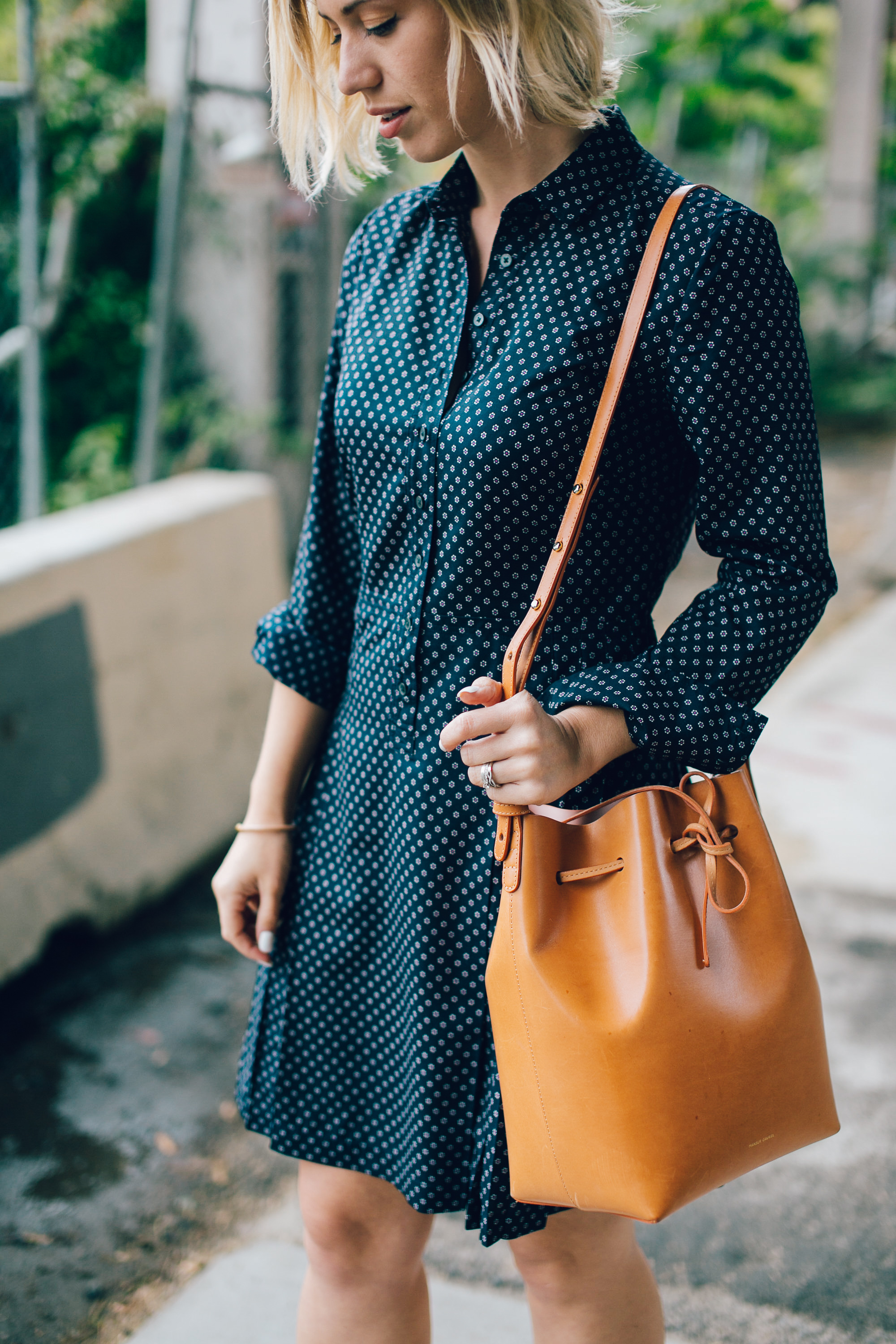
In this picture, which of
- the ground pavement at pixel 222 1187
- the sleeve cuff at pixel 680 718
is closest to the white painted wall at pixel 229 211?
the ground pavement at pixel 222 1187

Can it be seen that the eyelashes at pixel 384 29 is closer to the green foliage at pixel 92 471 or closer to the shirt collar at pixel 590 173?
the shirt collar at pixel 590 173

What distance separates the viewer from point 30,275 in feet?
11.9

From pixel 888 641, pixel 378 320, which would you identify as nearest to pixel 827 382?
pixel 888 641

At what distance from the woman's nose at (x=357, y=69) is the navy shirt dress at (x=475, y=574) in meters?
0.16

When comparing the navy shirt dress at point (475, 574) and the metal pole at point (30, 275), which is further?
the metal pole at point (30, 275)

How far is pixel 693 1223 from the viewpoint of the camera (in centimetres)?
228

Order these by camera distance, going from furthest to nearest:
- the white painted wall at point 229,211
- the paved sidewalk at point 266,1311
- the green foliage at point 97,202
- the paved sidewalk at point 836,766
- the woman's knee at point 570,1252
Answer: the green foliage at point 97,202 → the white painted wall at point 229,211 → the paved sidewalk at point 836,766 → the paved sidewalk at point 266,1311 → the woman's knee at point 570,1252

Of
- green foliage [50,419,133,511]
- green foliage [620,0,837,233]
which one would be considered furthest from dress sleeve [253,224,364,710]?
green foliage [620,0,837,233]

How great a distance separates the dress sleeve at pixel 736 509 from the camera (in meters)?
1.14

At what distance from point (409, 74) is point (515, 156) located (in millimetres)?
141

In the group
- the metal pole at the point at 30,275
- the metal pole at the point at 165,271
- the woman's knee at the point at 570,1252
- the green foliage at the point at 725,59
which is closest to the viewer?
the woman's knee at the point at 570,1252

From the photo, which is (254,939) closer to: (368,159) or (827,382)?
(368,159)

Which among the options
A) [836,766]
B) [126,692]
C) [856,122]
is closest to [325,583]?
[126,692]

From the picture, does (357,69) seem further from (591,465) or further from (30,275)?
(30,275)
